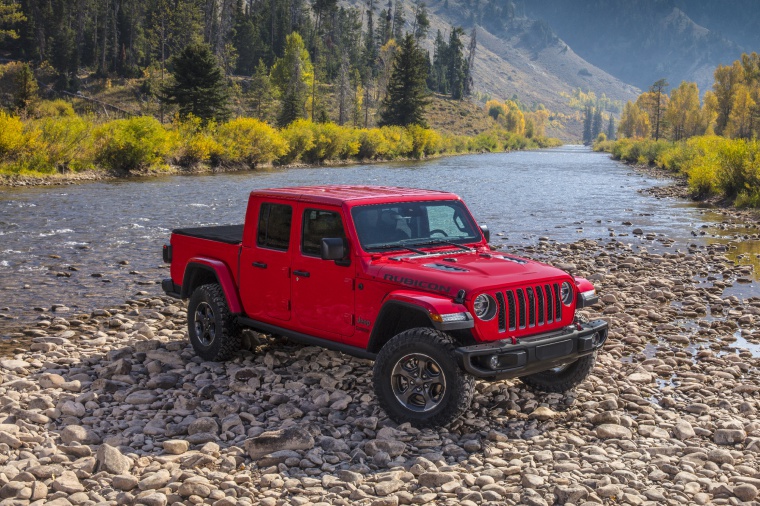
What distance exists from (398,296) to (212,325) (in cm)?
320

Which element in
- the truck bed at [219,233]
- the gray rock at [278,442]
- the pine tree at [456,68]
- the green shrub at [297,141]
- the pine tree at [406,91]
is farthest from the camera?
the pine tree at [456,68]

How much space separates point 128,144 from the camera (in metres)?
45.0

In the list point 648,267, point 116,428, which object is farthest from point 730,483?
point 648,267

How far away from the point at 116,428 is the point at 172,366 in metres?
1.98

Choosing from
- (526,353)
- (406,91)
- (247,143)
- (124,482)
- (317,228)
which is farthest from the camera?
(406,91)

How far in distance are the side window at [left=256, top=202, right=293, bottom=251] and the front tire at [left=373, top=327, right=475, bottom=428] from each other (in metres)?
2.05

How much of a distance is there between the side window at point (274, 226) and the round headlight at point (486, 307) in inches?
98.4

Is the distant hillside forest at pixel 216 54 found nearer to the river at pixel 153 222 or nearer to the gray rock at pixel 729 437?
the river at pixel 153 222

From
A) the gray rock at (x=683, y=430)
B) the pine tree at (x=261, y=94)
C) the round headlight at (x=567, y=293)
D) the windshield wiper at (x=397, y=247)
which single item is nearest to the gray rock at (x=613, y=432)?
the gray rock at (x=683, y=430)

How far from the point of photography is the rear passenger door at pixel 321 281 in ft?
25.8

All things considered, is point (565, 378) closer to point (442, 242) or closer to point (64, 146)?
point (442, 242)

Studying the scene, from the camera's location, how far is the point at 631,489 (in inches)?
241

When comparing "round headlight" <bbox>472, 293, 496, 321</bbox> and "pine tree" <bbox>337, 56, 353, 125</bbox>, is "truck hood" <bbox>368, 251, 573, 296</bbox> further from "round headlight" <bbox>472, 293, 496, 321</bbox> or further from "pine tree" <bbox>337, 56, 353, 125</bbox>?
"pine tree" <bbox>337, 56, 353, 125</bbox>

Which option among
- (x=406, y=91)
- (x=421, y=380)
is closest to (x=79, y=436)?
(x=421, y=380)
